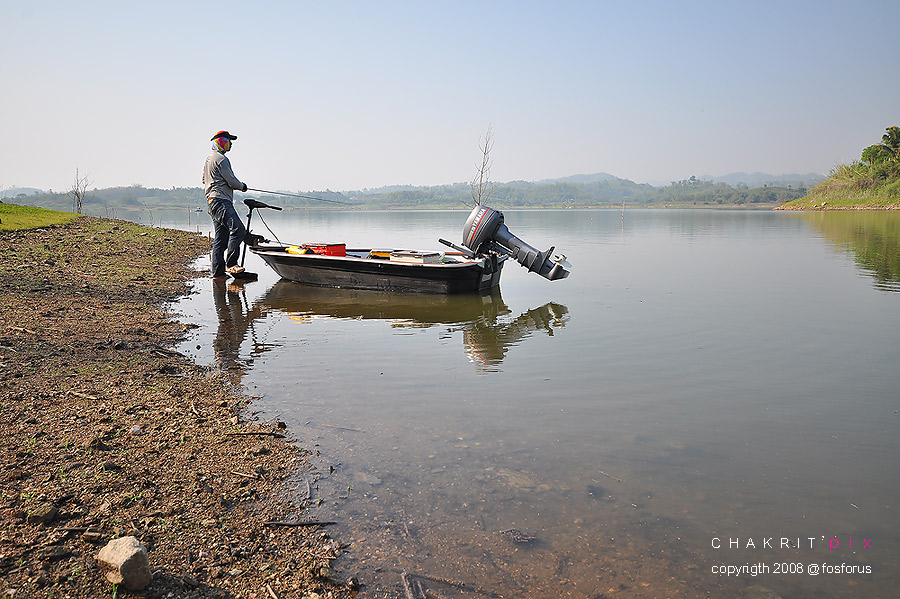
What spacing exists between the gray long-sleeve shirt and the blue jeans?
0.17 m

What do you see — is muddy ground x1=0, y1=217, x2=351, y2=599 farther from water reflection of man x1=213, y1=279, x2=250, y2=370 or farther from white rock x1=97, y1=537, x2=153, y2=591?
water reflection of man x1=213, y1=279, x2=250, y2=370

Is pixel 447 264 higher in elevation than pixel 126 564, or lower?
higher

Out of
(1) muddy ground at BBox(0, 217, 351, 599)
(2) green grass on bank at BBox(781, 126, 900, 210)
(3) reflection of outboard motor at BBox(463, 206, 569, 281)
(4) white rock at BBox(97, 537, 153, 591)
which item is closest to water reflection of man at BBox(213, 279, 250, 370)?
(1) muddy ground at BBox(0, 217, 351, 599)

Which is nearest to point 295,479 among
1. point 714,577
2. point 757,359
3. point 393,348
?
point 714,577

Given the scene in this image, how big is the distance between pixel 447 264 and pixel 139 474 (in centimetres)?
916

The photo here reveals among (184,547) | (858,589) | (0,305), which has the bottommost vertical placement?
(858,589)

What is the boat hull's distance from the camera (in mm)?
12898

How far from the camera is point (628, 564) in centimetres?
356

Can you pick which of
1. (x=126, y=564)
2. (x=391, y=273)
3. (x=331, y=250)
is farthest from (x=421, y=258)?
(x=126, y=564)

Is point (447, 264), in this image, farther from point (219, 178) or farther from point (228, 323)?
point (219, 178)

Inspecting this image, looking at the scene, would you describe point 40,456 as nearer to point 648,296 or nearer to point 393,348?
point 393,348

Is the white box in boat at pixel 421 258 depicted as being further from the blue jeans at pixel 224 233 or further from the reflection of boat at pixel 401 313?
the blue jeans at pixel 224 233

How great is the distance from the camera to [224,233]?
48.0 ft

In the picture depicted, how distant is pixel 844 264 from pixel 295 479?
63.7 ft
